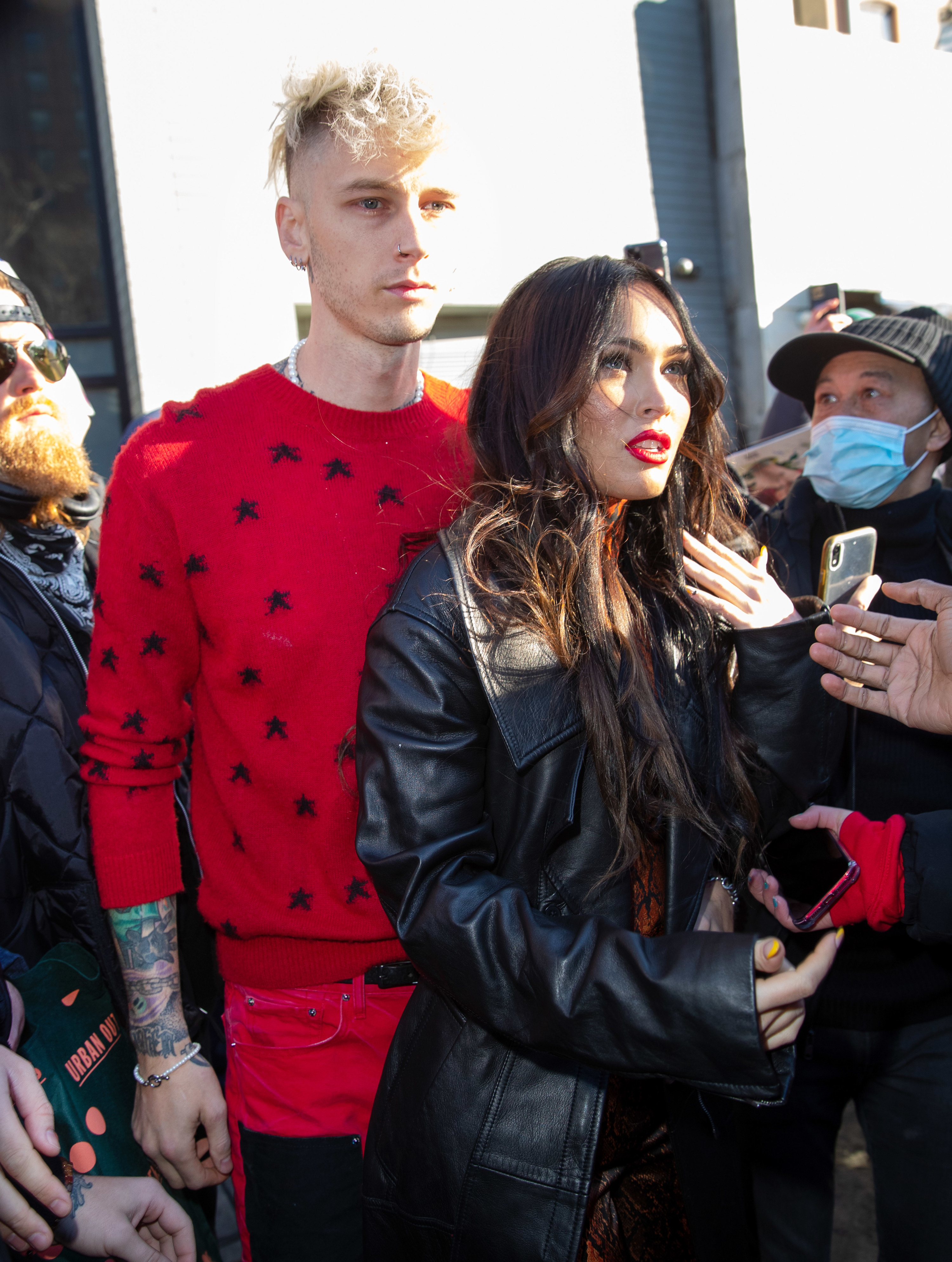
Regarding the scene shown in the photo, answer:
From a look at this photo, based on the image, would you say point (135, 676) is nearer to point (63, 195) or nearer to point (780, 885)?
point (780, 885)

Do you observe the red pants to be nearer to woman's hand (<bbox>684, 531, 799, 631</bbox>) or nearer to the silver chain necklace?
woman's hand (<bbox>684, 531, 799, 631</bbox>)

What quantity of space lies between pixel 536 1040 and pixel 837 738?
103 cm

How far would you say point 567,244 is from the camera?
733 cm

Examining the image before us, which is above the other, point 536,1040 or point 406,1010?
point 536,1040

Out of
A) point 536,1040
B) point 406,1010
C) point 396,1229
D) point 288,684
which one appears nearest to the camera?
point 536,1040

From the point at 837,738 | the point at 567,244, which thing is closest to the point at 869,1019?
the point at 837,738

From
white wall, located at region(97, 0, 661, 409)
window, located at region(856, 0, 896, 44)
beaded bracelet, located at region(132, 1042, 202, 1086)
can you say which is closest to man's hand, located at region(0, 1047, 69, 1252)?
beaded bracelet, located at region(132, 1042, 202, 1086)

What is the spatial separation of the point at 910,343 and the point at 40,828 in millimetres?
2652

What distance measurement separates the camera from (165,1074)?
1.76 m

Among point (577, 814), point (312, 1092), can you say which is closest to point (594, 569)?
point (577, 814)

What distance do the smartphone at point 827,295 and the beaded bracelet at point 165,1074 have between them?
11.0 ft

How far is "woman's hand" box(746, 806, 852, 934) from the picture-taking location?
5.75ft

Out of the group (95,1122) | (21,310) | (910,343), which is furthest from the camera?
(910,343)

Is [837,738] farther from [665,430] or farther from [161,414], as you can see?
[161,414]
